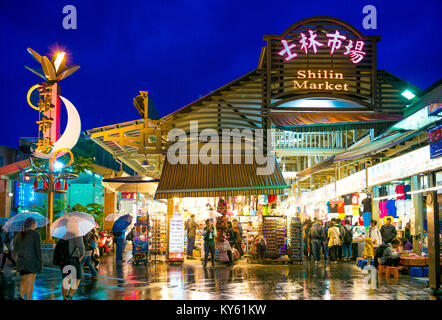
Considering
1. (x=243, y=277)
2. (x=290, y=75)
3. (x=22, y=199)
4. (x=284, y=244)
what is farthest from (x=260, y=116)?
(x=22, y=199)

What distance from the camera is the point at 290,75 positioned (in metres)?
14.2

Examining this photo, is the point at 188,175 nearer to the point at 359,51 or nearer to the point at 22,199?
the point at 359,51

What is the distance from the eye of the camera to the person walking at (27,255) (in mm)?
9414

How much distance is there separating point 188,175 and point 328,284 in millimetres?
6000

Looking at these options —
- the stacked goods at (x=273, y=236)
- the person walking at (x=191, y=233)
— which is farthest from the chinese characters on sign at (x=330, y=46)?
the person walking at (x=191, y=233)

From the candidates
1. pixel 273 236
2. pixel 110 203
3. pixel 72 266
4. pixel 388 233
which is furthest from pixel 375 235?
pixel 110 203

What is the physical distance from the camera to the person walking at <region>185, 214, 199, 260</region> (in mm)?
21109

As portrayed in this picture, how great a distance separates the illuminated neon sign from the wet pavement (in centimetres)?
566

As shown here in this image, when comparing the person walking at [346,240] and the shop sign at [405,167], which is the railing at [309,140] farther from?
the shop sign at [405,167]

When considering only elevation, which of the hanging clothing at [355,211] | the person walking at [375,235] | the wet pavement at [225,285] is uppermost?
the hanging clothing at [355,211]

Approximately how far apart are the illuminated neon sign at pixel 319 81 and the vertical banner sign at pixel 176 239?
315 inches

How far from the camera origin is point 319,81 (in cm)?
1415

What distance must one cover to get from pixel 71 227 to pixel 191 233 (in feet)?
38.0

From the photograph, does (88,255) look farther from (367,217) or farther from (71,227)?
(367,217)
